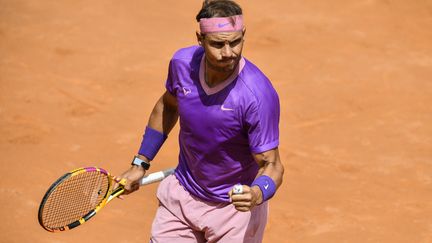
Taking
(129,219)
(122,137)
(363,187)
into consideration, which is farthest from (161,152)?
(363,187)

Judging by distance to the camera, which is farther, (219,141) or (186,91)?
(186,91)

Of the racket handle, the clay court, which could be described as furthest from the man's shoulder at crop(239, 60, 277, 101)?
the clay court

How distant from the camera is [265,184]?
4.85 meters

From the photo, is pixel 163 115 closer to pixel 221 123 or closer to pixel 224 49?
pixel 221 123

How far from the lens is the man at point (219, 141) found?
16.0ft

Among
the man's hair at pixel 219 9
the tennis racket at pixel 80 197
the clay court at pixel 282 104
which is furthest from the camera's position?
the clay court at pixel 282 104

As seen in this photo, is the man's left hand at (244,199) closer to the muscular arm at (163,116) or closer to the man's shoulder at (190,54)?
the man's shoulder at (190,54)

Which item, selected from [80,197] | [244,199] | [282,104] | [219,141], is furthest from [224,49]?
[282,104]

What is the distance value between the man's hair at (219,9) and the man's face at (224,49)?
5.0 inches

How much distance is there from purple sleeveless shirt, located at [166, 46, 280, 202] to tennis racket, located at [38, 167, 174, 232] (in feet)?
1.61

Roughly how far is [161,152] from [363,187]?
6.59 feet

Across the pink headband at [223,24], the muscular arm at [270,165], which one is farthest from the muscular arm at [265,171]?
the pink headband at [223,24]

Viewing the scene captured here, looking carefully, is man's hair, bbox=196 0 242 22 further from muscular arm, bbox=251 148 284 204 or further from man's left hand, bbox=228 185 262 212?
man's left hand, bbox=228 185 262 212

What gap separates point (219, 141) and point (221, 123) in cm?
12
